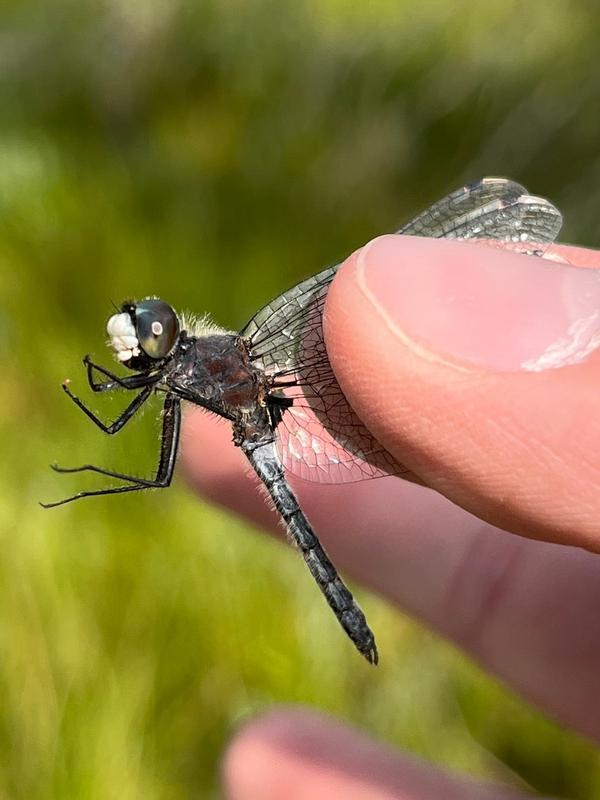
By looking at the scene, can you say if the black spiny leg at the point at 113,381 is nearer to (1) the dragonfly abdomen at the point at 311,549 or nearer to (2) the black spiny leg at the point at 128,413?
(2) the black spiny leg at the point at 128,413

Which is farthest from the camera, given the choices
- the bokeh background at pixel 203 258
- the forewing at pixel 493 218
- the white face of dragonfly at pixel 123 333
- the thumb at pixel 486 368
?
the bokeh background at pixel 203 258

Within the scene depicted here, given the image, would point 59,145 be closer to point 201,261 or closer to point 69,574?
point 201,261

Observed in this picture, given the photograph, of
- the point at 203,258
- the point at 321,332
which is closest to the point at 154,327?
the point at 321,332

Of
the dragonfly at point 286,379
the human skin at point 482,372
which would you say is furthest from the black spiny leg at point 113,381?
the human skin at point 482,372

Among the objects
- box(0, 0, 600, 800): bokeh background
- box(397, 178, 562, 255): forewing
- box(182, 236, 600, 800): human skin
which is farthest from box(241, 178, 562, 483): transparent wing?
box(0, 0, 600, 800): bokeh background

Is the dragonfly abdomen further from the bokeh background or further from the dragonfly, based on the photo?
the bokeh background

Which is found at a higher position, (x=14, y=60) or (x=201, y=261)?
(x=14, y=60)

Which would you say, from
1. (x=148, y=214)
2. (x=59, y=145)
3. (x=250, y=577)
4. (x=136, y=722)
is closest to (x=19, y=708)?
(x=136, y=722)
